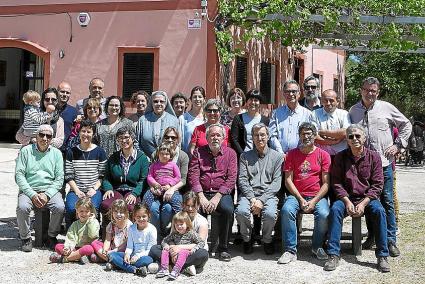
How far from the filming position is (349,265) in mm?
6379

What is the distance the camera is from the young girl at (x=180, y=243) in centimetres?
592

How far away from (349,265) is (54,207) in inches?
126

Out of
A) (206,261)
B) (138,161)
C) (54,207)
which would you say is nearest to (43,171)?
(54,207)

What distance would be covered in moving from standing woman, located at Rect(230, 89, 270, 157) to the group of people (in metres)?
0.01

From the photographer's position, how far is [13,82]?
20.9 metres

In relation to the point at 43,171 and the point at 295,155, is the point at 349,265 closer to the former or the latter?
the point at 295,155

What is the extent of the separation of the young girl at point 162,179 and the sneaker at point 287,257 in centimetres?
121

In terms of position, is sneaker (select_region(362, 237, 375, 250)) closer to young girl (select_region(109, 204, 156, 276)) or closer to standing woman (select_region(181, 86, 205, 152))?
standing woman (select_region(181, 86, 205, 152))

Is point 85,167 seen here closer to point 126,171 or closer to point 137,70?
point 126,171

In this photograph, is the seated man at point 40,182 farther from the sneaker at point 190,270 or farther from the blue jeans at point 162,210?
the sneaker at point 190,270

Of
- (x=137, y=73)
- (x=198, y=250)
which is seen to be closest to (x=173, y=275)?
(x=198, y=250)

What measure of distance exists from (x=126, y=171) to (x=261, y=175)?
4.92ft

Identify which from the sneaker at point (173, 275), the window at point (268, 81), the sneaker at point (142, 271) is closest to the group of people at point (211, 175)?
the sneaker at point (142, 271)

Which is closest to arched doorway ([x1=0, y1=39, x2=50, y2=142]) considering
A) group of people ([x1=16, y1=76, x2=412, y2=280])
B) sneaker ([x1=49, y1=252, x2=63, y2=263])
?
group of people ([x1=16, y1=76, x2=412, y2=280])
